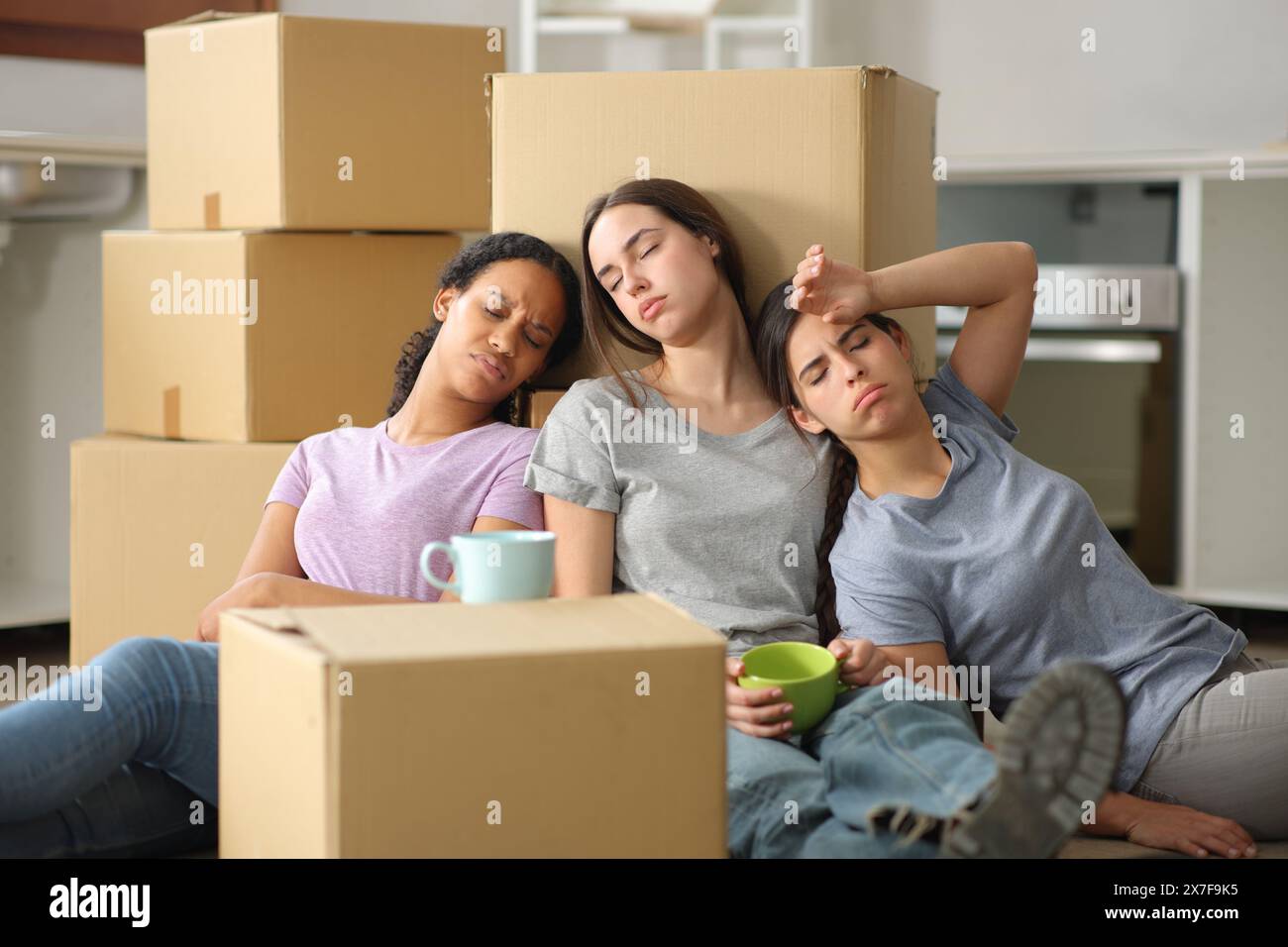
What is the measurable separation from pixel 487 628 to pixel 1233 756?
0.67 m

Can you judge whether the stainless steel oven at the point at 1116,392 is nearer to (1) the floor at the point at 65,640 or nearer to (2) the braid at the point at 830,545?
(1) the floor at the point at 65,640

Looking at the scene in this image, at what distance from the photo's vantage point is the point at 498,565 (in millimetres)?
1013

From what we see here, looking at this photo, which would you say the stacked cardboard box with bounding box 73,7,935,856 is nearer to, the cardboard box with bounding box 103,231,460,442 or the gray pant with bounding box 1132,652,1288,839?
the cardboard box with bounding box 103,231,460,442

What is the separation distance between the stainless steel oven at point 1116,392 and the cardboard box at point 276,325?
46.6 inches

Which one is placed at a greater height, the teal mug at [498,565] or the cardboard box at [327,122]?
the cardboard box at [327,122]

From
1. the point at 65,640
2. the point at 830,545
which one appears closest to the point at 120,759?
the point at 830,545

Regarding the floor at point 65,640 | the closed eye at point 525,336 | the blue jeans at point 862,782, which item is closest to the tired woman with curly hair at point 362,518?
the closed eye at point 525,336

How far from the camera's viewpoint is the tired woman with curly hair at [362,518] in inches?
44.7

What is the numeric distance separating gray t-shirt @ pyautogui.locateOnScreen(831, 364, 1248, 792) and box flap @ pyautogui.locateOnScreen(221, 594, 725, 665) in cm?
32

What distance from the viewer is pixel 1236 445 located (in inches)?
101

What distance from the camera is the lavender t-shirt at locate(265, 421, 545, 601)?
1.41m

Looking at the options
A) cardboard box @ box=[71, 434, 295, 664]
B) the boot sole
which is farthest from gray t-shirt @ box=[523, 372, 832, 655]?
cardboard box @ box=[71, 434, 295, 664]

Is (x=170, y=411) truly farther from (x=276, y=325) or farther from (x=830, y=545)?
(x=830, y=545)

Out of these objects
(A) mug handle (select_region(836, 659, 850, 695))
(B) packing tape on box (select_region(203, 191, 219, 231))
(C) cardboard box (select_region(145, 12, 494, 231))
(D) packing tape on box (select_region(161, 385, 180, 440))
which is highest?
(C) cardboard box (select_region(145, 12, 494, 231))
